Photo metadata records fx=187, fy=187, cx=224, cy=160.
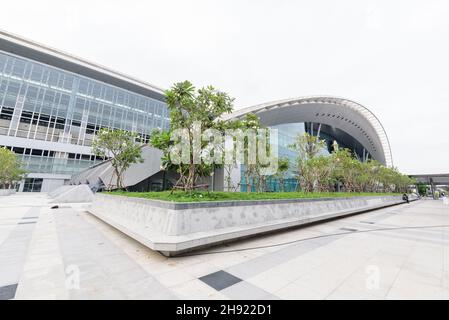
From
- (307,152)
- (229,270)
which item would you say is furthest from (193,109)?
(307,152)

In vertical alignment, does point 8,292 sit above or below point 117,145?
below

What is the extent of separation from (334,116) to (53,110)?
5457 centimetres

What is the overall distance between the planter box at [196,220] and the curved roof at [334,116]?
21.9m

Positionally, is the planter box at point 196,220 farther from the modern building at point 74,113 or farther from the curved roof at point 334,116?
the curved roof at point 334,116

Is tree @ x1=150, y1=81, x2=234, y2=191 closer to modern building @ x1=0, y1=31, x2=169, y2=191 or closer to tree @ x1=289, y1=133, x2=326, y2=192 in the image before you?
tree @ x1=289, y1=133, x2=326, y2=192

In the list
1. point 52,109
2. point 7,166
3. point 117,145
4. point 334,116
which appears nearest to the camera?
point 117,145

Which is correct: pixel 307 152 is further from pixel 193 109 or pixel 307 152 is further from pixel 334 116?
pixel 334 116

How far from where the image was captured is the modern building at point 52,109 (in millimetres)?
29766

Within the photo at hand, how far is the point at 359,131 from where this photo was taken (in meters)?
47.3

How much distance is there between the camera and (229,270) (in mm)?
3625

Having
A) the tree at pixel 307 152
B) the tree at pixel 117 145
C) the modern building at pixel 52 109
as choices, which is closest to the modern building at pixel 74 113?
the modern building at pixel 52 109
